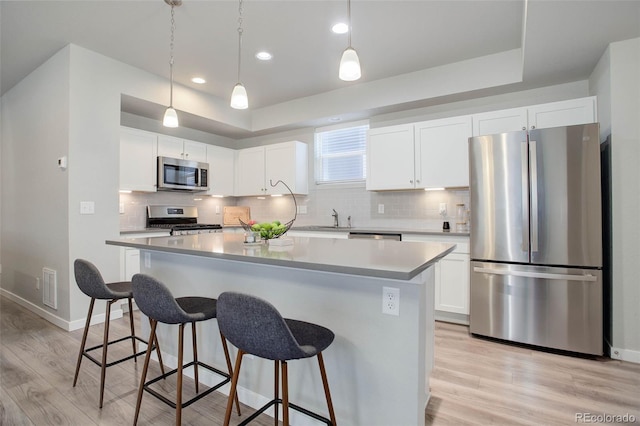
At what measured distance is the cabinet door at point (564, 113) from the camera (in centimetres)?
298

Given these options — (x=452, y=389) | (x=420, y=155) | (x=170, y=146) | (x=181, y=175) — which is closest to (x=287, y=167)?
(x=181, y=175)

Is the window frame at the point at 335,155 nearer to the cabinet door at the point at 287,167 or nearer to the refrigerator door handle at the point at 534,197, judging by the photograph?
the cabinet door at the point at 287,167

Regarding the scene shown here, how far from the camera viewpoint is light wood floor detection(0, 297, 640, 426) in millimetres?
1873

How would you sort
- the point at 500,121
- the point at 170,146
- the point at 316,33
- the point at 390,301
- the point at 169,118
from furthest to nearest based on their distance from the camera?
the point at 170,146, the point at 500,121, the point at 316,33, the point at 169,118, the point at 390,301

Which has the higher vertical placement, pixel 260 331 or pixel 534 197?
pixel 534 197

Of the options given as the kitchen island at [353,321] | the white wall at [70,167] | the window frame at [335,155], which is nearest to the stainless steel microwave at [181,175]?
the white wall at [70,167]

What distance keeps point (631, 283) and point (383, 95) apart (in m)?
2.91

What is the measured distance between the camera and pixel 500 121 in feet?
11.0

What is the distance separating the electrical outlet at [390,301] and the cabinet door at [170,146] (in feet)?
12.8

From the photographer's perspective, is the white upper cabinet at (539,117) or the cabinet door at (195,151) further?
the cabinet door at (195,151)

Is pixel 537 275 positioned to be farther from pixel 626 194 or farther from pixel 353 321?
pixel 353 321

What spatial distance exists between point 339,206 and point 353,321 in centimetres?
328

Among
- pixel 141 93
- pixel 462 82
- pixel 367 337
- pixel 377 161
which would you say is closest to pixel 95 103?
pixel 141 93

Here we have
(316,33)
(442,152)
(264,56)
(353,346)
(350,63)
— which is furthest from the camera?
(442,152)
